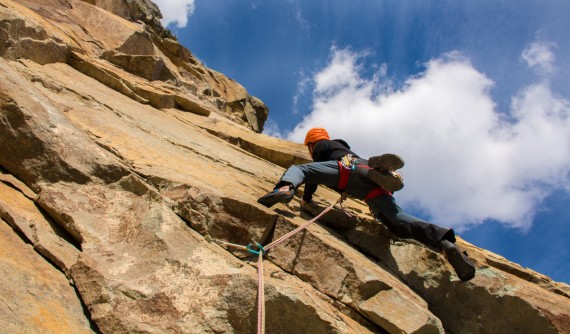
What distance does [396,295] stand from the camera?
4773 mm

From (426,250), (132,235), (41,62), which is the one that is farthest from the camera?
(41,62)

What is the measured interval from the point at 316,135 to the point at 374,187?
188 cm

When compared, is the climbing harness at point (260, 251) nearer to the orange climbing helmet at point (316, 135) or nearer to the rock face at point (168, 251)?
the rock face at point (168, 251)

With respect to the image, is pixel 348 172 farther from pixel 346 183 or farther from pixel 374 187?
pixel 374 187

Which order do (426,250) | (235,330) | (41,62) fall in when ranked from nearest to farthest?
(235,330)
(426,250)
(41,62)

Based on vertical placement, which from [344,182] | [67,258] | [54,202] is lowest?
[67,258]

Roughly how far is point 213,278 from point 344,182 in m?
3.50

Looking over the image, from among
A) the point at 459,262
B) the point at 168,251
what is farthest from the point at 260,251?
the point at 459,262

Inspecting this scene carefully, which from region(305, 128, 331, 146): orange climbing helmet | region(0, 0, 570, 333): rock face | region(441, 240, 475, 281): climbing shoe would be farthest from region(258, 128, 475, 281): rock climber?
region(305, 128, 331, 146): orange climbing helmet

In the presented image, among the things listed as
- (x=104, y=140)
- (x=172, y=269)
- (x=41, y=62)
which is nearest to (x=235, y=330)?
(x=172, y=269)

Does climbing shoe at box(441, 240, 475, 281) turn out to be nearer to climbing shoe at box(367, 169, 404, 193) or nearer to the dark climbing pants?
the dark climbing pants

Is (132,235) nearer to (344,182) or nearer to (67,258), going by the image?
(67,258)

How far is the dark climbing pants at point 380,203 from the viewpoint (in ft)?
19.0

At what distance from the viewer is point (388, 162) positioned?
20.4 ft
